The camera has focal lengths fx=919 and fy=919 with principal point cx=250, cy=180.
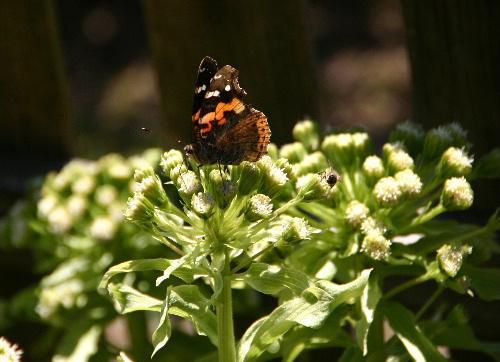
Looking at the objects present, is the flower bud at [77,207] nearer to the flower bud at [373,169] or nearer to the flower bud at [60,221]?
the flower bud at [60,221]

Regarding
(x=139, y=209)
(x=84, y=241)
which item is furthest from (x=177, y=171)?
(x=84, y=241)

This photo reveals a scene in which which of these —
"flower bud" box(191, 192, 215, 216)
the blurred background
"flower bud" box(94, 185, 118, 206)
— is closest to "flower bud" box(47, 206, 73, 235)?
"flower bud" box(94, 185, 118, 206)

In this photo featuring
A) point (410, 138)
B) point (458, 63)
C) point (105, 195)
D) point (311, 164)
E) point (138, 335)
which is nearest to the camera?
point (311, 164)

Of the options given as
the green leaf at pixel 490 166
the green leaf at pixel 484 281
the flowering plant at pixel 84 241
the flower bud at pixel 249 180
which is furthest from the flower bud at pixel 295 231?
the flowering plant at pixel 84 241

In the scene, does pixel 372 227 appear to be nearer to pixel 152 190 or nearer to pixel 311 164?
pixel 311 164

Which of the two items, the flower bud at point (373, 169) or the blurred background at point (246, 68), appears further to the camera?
the blurred background at point (246, 68)

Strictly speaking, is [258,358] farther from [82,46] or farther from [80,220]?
[82,46]
